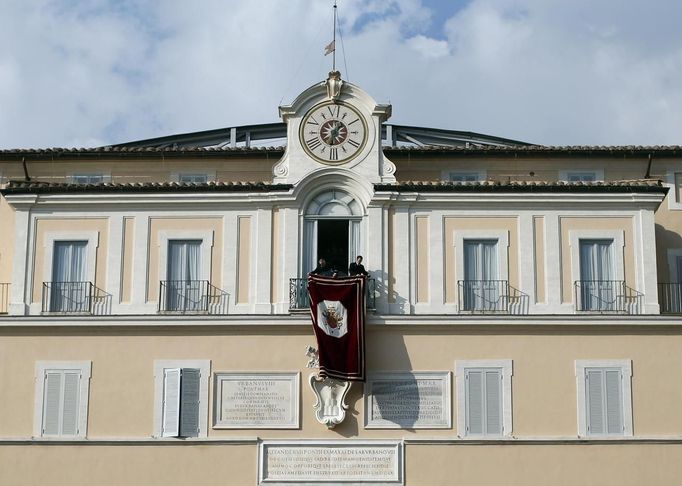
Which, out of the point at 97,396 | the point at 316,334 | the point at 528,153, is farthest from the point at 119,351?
the point at 528,153

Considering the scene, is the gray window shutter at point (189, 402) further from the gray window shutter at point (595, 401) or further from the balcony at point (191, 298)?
the gray window shutter at point (595, 401)

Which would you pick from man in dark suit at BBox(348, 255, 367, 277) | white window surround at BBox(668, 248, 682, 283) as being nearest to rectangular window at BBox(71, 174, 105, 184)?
man in dark suit at BBox(348, 255, 367, 277)

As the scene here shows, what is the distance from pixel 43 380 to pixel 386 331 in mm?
9781

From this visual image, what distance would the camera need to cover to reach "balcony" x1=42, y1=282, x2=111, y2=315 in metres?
37.5

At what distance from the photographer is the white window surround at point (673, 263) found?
39.9 metres

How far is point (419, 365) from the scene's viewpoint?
120 ft

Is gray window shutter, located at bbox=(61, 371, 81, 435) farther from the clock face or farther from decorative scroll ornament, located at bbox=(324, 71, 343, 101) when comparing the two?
decorative scroll ornament, located at bbox=(324, 71, 343, 101)

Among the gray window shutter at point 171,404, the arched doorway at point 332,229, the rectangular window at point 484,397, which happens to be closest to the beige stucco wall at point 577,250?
the rectangular window at point 484,397

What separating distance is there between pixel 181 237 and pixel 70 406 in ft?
18.8

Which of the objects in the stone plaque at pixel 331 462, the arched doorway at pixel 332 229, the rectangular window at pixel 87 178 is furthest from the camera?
the rectangular window at pixel 87 178

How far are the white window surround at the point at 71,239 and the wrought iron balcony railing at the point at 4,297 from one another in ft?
5.49

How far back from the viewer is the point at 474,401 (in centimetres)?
3641

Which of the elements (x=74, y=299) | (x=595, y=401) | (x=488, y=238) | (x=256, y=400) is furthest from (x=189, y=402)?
(x=595, y=401)

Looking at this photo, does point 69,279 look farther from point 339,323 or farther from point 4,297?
point 339,323
